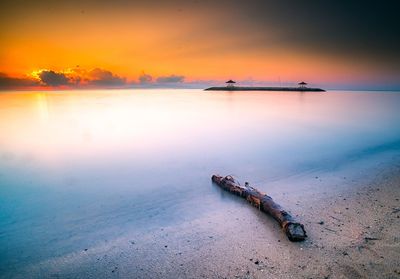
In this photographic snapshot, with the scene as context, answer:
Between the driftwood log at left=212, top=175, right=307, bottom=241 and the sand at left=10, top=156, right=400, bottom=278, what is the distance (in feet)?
0.44

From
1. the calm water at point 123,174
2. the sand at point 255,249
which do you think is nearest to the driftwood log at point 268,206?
the sand at point 255,249

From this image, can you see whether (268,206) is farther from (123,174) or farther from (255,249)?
(123,174)

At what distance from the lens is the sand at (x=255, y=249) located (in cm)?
383

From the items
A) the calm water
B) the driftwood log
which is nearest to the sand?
the driftwood log

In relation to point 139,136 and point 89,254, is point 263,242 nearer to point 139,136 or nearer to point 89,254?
point 89,254

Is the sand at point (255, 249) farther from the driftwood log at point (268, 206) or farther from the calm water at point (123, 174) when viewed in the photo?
the calm water at point (123, 174)

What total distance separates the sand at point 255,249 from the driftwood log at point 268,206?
5.3 inches

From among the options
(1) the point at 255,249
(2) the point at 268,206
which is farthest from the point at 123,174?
(1) the point at 255,249

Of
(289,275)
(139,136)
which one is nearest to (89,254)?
(289,275)

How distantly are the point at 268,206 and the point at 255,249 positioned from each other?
129 centimetres

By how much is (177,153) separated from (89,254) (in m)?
8.36

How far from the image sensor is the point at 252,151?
41.1 feet

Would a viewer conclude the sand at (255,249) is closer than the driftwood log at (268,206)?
Yes

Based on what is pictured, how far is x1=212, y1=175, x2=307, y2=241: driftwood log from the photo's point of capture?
4492 millimetres
